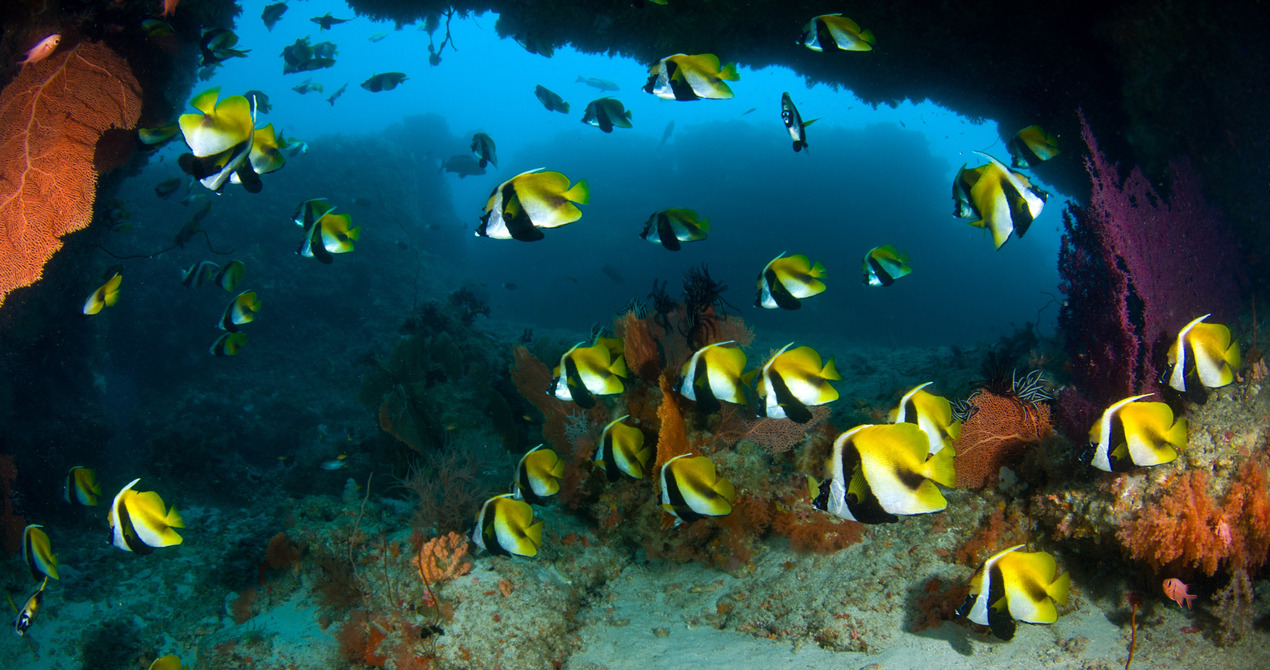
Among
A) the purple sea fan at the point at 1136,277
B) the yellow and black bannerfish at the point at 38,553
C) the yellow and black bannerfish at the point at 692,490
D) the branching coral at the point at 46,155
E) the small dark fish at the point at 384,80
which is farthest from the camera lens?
the small dark fish at the point at 384,80

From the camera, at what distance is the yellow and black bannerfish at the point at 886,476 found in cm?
180

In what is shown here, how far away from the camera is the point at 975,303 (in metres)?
24.1

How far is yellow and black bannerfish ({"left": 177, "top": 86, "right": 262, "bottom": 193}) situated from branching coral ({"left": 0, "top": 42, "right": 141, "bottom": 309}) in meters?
2.86

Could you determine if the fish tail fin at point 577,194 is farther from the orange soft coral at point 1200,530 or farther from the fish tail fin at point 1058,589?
the orange soft coral at point 1200,530

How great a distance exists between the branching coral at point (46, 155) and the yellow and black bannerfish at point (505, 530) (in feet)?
15.2

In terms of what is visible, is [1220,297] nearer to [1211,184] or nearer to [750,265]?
[1211,184]

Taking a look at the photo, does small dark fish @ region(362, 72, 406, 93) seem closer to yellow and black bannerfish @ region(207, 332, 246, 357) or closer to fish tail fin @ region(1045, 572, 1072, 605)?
yellow and black bannerfish @ region(207, 332, 246, 357)

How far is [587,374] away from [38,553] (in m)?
4.10

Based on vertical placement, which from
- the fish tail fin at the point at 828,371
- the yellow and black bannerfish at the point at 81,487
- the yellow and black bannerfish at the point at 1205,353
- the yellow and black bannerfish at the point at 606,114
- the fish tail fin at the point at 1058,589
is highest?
the yellow and black bannerfish at the point at 606,114

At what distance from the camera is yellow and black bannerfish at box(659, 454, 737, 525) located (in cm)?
252

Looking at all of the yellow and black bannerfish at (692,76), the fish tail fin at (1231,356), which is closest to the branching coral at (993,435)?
the fish tail fin at (1231,356)

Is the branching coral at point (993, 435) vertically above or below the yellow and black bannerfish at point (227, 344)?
above

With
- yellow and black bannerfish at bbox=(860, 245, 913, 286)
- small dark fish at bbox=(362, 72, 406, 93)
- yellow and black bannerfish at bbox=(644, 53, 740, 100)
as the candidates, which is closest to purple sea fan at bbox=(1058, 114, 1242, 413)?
yellow and black bannerfish at bbox=(860, 245, 913, 286)

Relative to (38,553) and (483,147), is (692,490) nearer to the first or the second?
(38,553)
